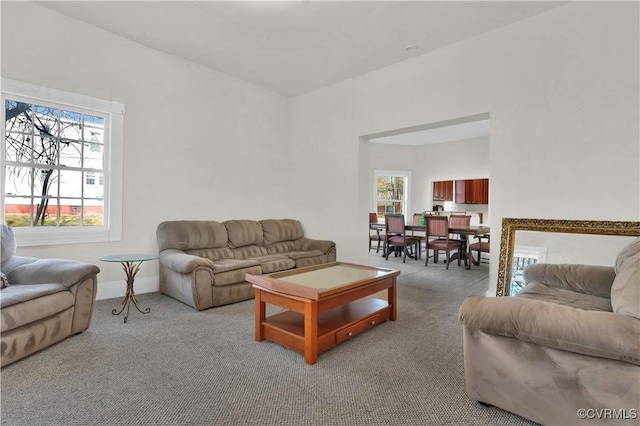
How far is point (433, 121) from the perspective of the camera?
4.18 meters

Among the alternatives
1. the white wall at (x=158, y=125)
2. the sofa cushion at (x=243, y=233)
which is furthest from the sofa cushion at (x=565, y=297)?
the white wall at (x=158, y=125)

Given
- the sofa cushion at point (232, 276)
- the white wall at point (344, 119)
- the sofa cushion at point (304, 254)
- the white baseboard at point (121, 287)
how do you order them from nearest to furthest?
the white wall at point (344, 119) < the sofa cushion at point (232, 276) < the white baseboard at point (121, 287) < the sofa cushion at point (304, 254)

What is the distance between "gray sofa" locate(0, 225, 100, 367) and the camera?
7.03ft

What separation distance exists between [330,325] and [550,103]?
3165 mm

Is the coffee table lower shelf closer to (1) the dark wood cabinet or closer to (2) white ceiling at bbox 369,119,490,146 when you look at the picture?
(2) white ceiling at bbox 369,119,490,146

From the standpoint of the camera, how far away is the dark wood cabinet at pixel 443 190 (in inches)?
336

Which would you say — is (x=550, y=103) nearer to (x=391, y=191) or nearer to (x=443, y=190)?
(x=443, y=190)

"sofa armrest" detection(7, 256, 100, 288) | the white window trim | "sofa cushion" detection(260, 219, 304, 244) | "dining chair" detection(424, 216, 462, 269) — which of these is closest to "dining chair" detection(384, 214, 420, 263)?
"dining chair" detection(424, 216, 462, 269)

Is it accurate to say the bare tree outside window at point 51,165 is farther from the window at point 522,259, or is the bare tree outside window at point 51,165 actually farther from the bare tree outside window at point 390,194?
the bare tree outside window at point 390,194

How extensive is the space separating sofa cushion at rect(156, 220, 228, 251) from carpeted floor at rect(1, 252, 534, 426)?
1121 millimetres

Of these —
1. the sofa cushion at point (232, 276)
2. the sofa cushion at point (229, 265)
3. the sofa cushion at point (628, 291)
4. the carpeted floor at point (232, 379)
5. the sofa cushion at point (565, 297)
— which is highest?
the sofa cushion at point (628, 291)

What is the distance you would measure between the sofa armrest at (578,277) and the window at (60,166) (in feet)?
14.6

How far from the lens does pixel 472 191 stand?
316 inches

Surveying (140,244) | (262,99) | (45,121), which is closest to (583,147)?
(262,99)
